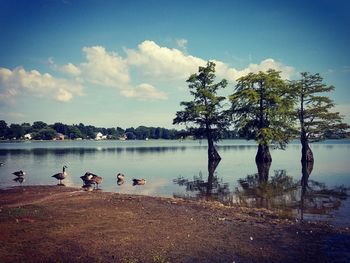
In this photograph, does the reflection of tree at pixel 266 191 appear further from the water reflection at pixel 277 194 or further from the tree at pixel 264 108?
the tree at pixel 264 108

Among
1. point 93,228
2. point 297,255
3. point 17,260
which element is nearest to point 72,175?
point 93,228

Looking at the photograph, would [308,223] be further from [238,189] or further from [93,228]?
[238,189]

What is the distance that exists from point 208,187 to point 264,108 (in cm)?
2537

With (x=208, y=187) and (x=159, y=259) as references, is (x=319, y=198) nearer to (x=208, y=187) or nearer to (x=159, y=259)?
(x=208, y=187)

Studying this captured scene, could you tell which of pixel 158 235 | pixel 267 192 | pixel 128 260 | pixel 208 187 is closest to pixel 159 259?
pixel 128 260

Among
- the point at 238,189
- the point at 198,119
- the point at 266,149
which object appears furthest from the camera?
the point at 198,119

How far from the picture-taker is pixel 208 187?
1091 inches

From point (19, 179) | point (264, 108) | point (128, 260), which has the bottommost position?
point (19, 179)

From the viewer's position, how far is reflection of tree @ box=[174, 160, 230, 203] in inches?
908

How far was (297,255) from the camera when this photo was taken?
10.4 meters

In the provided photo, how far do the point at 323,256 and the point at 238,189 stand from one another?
16.0m

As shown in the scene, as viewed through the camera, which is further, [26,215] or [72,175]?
[72,175]

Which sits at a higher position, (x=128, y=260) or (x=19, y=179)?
(x=128, y=260)

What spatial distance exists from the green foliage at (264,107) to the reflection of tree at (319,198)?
19472mm
